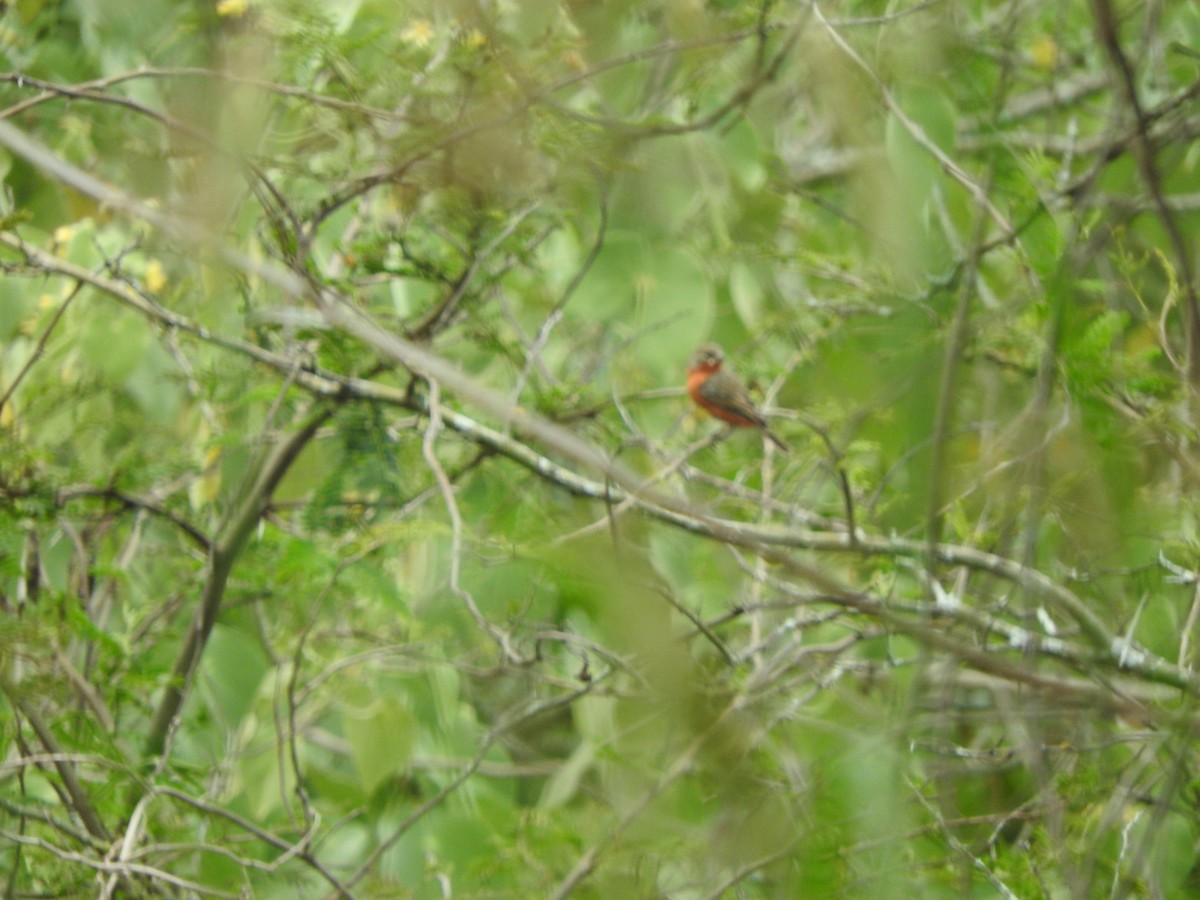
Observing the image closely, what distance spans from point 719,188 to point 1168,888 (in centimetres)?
158

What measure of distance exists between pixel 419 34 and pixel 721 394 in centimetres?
198

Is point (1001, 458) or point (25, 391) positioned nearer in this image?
point (1001, 458)

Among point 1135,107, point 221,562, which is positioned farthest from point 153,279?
point 1135,107

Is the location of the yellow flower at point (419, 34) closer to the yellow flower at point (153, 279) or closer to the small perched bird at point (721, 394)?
the yellow flower at point (153, 279)

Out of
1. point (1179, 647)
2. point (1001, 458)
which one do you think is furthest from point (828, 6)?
point (1179, 647)

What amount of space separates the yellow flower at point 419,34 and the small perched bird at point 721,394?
4.62 ft

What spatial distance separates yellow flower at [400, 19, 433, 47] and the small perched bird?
55.4 inches

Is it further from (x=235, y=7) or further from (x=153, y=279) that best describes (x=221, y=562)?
(x=235, y=7)

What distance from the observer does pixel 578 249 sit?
4324mm

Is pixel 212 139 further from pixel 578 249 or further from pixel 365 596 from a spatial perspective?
pixel 578 249

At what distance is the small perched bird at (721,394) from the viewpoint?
3.96m

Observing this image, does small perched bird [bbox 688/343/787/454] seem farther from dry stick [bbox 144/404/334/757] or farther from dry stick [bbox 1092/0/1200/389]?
dry stick [bbox 1092/0/1200/389]

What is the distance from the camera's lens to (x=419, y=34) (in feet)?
9.06

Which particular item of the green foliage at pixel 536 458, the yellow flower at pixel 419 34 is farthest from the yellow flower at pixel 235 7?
the yellow flower at pixel 419 34
